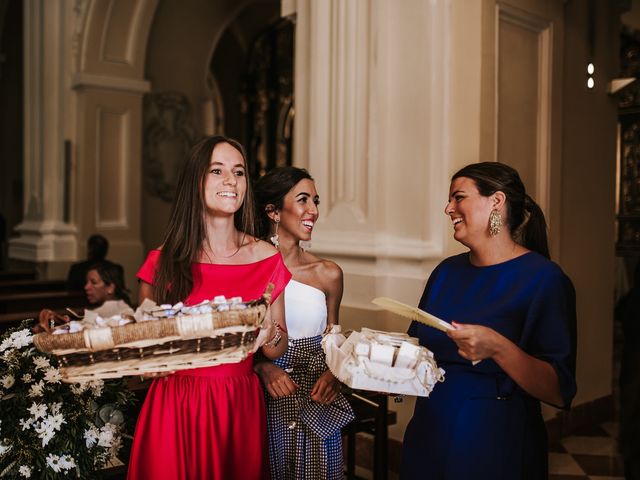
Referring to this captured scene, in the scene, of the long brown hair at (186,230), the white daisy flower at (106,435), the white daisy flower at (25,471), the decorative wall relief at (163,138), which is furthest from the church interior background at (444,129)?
the white daisy flower at (25,471)

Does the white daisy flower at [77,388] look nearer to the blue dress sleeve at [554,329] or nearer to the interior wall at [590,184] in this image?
the blue dress sleeve at [554,329]

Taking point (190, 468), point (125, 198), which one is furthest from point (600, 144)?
point (125, 198)

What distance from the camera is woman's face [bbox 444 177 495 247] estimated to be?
2.27 metres

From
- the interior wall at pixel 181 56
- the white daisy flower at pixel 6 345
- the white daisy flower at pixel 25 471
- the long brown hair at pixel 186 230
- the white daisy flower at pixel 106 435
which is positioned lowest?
the white daisy flower at pixel 25 471

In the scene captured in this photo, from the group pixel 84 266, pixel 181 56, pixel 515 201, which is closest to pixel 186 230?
pixel 515 201

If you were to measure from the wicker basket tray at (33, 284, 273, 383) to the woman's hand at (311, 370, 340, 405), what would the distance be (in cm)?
70

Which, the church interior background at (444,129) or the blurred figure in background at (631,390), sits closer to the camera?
the blurred figure in background at (631,390)

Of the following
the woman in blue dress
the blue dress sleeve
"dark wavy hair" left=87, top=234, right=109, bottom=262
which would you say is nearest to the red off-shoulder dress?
the woman in blue dress

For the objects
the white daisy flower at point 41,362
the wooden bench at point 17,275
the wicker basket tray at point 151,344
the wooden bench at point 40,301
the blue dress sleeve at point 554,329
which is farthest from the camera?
the wooden bench at point 17,275

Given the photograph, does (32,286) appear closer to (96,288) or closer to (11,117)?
(96,288)

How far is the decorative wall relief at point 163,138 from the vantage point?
888 cm

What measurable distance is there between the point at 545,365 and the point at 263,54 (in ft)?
31.7

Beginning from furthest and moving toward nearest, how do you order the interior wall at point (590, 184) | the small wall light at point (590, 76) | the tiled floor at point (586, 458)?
the small wall light at point (590, 76) < the interior wall at point (590, 184) < the tiled floor at point (586, 458)

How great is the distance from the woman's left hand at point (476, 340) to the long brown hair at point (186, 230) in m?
0.80
